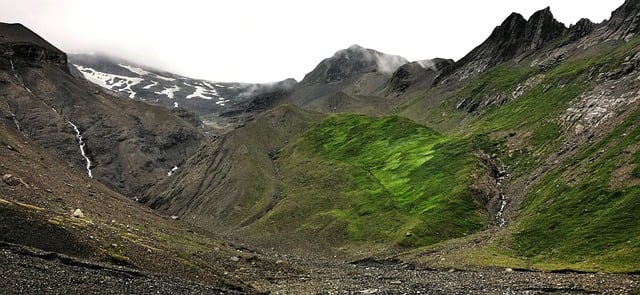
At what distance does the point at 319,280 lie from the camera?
76.1 m

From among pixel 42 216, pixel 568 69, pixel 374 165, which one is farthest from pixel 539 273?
pixel 568 69

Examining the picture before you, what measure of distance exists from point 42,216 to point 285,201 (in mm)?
102426

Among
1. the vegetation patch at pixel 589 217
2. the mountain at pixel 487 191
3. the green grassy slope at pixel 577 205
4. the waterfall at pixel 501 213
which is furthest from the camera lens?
the waterfall at pixel 501 213

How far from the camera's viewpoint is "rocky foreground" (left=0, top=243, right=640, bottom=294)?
4162 cm

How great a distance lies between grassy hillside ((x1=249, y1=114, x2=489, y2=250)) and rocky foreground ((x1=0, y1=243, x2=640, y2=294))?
83.6 feet

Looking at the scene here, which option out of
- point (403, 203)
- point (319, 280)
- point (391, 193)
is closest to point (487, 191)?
point (403, 203)

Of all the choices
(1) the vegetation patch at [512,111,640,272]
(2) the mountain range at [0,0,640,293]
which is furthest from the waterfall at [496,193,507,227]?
(1) the vegetation patch at [512,111,640,272]

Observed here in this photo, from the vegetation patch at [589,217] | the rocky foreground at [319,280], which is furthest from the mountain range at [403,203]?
the rocky foreground at [319,280]

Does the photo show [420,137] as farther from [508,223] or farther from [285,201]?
[508,223]

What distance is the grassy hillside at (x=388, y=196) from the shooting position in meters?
123

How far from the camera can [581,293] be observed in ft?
182

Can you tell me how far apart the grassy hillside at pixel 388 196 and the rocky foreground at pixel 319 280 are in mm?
25474

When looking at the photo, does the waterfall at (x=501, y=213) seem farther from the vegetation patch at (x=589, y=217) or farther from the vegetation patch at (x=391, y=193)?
the vegetation patch at (x=589, y=217)

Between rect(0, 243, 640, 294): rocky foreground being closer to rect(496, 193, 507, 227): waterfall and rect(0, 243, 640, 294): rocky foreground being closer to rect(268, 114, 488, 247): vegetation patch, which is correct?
rect(268, 114, 488, 247): vegetation patch
